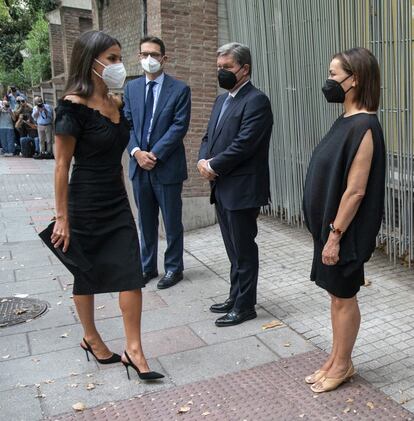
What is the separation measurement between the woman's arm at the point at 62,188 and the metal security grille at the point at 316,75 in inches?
124

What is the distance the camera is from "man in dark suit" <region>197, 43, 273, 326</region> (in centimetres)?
393

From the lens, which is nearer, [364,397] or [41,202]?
[364,397]

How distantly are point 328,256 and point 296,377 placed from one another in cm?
92

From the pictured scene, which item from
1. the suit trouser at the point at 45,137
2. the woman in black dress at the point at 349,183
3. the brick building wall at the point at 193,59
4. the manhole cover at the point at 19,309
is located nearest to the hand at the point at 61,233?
the woman in black dress at the point at 349,183

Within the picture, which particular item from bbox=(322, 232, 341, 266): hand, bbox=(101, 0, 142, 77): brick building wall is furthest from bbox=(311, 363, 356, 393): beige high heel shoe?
bbox=(101, 0, 142, 77): brick building wall

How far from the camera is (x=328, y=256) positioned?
9.59ft

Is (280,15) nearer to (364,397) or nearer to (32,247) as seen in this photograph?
(32,247)

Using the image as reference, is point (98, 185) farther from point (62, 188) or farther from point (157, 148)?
point (157, 148)

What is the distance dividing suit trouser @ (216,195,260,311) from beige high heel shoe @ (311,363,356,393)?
3.60 feet

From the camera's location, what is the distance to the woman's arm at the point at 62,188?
3125 mm

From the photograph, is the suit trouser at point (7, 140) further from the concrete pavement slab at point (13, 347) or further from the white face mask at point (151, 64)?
the concrete pavement slab at point (13, 347)

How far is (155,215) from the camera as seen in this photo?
17.2 ft

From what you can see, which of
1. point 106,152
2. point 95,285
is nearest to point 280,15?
point 106,152

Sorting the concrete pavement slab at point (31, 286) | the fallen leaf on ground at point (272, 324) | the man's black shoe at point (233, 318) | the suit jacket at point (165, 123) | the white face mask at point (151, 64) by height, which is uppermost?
the white face mask at point (151, 64)
